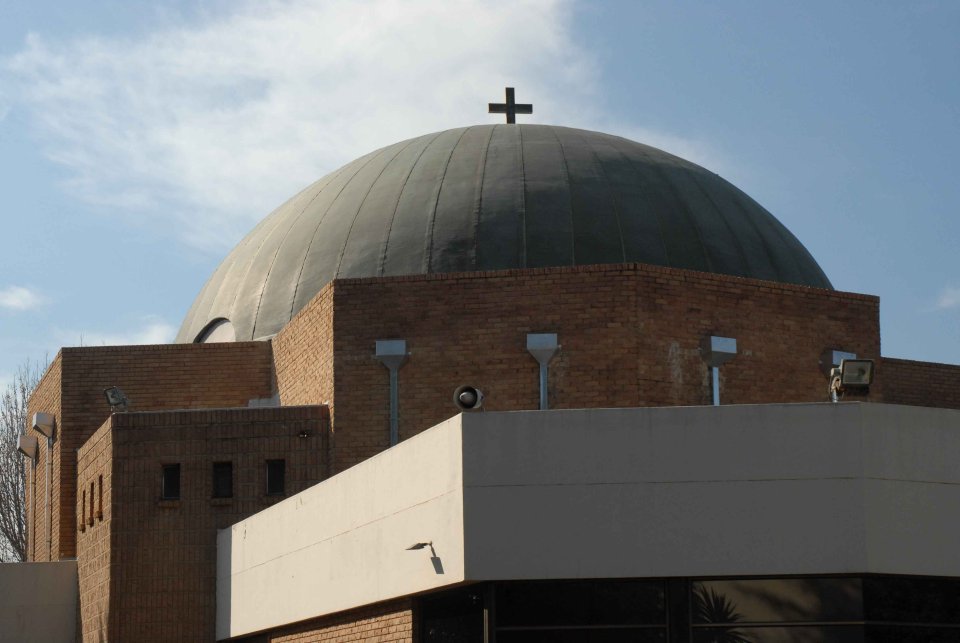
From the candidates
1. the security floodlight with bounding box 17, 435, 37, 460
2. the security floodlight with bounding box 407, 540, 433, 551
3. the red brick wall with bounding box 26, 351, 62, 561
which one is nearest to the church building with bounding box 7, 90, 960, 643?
the security floodlight with bounding box 407, 540, 433, 551

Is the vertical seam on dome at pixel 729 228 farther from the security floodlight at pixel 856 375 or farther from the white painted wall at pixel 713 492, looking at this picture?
the white painted wall at pixel 713 492

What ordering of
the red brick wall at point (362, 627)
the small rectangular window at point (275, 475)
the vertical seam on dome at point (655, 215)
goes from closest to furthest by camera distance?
the red brick wall at point (362, 627)
the small rectangular window at point (275, 475)
the vertical seam on dome at point (655, 215)

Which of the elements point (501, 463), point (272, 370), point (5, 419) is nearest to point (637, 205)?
point (272, 370)

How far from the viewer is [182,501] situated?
23250mm

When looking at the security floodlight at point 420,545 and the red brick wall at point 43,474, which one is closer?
the security floodlight at point 420,545

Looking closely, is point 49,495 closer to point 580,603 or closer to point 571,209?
point 571,209

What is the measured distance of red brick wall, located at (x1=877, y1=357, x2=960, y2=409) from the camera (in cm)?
2550

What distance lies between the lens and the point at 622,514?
1547cm

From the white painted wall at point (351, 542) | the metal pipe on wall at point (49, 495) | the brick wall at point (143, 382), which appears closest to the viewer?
the white painted wall at point (351, 542)

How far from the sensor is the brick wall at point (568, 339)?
22.1m

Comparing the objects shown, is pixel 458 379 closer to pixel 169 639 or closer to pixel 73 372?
pixel 169 639

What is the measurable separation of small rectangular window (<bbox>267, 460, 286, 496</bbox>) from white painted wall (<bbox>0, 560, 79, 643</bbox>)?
4.85 meters

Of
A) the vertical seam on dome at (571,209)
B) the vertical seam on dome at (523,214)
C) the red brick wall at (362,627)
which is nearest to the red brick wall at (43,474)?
the vertical seam on dome at (523,214)

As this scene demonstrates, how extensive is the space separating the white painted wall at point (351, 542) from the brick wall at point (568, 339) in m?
2.15
